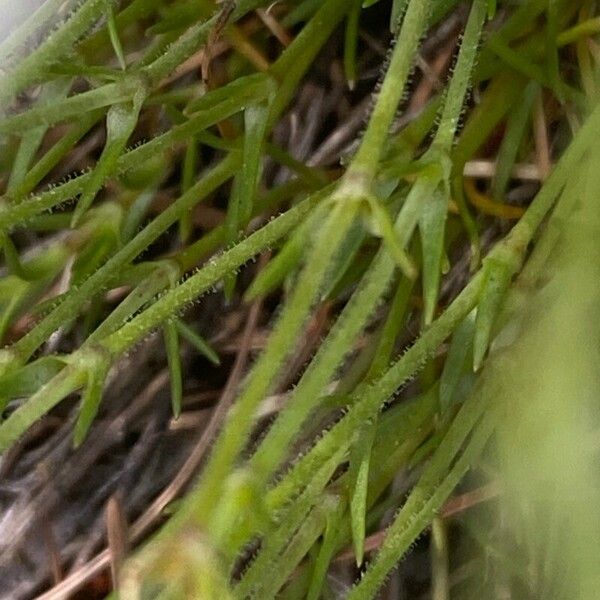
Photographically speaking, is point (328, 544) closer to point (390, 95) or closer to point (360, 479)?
point (360, 479)

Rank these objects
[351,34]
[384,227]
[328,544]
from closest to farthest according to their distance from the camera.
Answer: [384,227] < [328,544] < [351,34]

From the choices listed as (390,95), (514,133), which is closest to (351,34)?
(514,133)

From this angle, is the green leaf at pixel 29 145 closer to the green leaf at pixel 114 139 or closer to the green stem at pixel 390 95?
the green leaf at pixel 114 139


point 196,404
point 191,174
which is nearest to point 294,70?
point 191,174

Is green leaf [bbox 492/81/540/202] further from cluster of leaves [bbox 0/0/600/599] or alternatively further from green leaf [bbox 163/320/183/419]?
green leaf [bbox 163/320/183/419]

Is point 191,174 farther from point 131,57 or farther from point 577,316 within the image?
point 577,316

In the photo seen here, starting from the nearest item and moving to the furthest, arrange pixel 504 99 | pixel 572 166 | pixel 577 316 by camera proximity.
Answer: pixel 577 316, pixel 572 166, pixel 504 99

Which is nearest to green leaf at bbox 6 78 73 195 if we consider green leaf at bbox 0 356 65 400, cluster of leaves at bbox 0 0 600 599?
cluster of leaves at bbox 0 0 600 599

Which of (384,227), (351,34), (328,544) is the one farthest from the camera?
(351,34)
